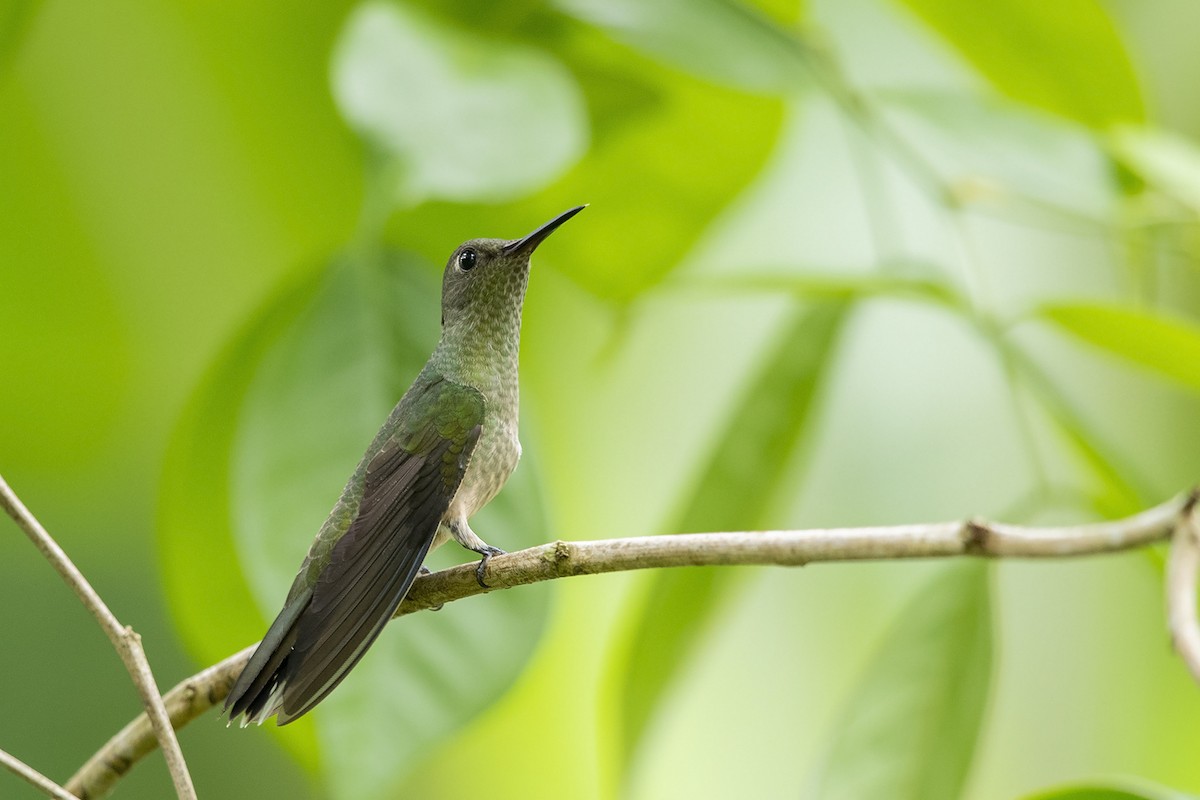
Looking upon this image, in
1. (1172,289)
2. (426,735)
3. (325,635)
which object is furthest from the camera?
(1172,289)

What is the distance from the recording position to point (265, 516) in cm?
72

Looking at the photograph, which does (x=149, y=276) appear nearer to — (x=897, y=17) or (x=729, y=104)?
(x=729, y=104)

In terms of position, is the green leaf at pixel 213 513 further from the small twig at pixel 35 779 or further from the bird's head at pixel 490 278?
the small twig at pixel 35 779

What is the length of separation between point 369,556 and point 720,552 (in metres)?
0.15

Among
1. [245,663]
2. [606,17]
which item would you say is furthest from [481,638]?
[606,17]

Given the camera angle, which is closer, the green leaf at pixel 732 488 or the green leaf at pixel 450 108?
the green leaf at pixel 450 108

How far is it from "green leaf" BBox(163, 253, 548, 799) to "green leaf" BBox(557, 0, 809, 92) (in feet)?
1.00

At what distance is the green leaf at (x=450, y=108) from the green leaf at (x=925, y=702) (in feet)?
1.35

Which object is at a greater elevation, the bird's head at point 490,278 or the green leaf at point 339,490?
the bird's head at point 490,278

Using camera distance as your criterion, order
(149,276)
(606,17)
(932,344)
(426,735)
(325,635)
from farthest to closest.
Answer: (932,344), (149,276), (606,17), (426,735), (325,635)

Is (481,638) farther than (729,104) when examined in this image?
No

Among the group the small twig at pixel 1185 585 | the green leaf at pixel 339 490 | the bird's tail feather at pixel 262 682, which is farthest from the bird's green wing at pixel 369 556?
the small twig at pixel 1185 585

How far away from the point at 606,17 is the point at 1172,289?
43.0 inches

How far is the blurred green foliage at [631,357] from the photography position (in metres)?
0.77
